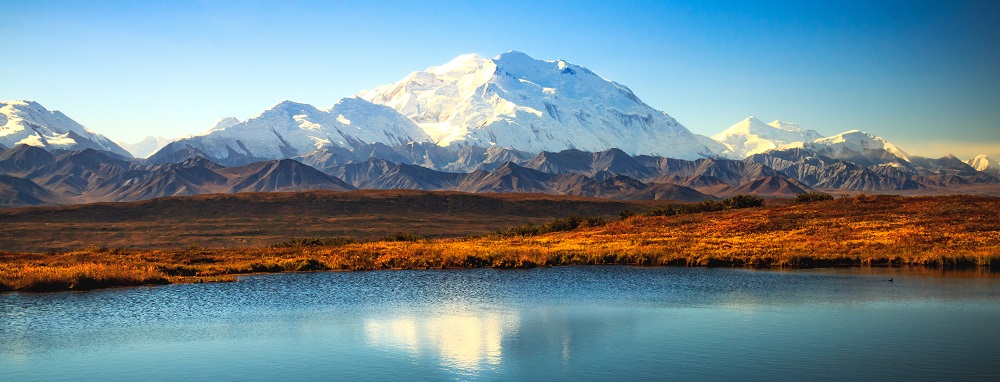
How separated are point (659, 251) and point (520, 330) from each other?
3096cm

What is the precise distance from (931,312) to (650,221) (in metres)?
51.2

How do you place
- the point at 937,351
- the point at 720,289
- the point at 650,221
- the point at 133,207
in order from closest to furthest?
the point at 937,351 < the point at 720,289 < the point at 650,221 < the point at 133,207

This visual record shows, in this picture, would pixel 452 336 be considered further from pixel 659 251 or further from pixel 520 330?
pixel 659 251

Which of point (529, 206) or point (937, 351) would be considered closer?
point (937, 351)

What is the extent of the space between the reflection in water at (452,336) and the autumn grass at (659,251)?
2089cm

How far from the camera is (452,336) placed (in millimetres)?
30750

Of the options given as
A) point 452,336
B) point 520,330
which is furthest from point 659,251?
point 452,336

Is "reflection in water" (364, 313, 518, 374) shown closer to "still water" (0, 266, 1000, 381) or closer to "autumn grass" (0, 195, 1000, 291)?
"still water" (0, 266, 1000, 381)

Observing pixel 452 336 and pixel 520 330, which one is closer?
pixel 452 336

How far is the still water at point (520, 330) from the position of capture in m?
25.4

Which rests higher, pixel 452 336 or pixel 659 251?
pixel 659 251

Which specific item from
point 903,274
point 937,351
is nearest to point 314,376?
point 937,351

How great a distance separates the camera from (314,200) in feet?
532

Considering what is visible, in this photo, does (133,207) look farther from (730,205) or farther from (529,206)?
(730,205)
